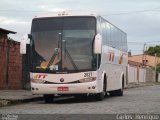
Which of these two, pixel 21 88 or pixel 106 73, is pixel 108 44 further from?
pixel 21 88

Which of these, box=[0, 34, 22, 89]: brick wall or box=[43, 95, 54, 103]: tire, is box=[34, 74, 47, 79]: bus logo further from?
box=[0, 34, 22, 89]: brick wall

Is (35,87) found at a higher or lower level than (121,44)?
lower

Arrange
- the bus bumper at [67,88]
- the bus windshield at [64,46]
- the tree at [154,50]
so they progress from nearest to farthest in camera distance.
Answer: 1. the bus bumper at [67,88]
2. the bus windshield at [64,46]
3. the tree at [154,50]

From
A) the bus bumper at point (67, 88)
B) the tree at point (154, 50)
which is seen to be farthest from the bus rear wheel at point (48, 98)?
the tree at point (154, 50)

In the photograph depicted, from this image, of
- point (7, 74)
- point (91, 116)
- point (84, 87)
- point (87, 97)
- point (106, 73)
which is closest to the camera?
point (91, 116)

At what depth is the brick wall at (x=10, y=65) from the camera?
28.6 m

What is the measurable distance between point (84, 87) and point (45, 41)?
2546mm

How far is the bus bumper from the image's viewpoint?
68.8 ft

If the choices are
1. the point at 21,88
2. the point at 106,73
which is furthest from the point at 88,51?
the point at 21,88

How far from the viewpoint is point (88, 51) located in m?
21.2

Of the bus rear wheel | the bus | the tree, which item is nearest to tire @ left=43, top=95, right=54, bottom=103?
the bus rear wheel

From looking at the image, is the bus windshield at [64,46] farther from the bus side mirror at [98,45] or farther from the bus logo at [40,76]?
the bus side mirror at [98,45]

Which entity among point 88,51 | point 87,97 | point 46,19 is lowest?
point 87,97

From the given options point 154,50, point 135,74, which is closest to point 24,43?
point 135,74
